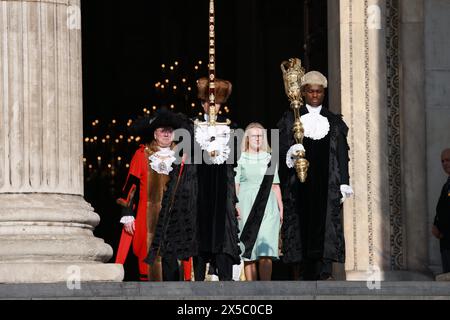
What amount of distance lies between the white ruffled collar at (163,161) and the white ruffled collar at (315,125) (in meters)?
1.40

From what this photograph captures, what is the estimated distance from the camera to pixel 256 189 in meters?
22.6

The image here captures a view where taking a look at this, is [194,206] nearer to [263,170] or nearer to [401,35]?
[263,170]

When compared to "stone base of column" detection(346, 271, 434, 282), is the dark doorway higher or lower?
higher

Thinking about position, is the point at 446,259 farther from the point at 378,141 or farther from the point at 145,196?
the point at 145,196

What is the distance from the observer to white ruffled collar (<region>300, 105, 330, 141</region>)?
22.2 m

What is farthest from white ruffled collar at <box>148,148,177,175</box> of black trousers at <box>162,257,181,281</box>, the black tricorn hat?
black trousers at <box>162,257,181,281</box>

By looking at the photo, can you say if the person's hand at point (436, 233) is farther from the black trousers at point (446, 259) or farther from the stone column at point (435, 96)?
the stone column at point (435, 96)

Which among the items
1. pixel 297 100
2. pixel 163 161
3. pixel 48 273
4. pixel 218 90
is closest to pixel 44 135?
pixel 48 273

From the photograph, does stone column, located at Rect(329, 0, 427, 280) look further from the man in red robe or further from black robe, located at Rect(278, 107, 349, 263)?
the man in red robe

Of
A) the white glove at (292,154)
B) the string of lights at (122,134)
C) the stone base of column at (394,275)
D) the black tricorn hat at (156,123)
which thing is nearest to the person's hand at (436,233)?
the stone base of column at (394,275)

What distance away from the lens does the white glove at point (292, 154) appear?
2203 centimetres

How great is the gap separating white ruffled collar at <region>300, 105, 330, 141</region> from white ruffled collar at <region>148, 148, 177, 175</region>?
1.40 meters

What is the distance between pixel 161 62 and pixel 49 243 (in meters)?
16.9

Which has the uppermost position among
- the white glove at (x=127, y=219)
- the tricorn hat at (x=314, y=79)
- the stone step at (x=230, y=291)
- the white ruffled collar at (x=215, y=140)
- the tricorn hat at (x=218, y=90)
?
the tricorn hat at (x=314, y=79)
